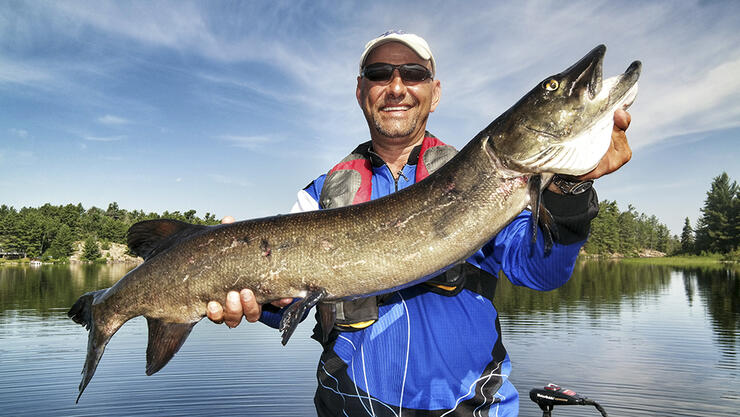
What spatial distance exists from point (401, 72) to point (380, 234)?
74.5 inches

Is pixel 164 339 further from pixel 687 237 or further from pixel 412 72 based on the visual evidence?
pixel 687 237

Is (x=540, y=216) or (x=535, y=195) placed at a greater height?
(x=535, y=195)

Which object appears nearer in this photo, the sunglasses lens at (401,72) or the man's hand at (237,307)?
the man's hand at (237,307)

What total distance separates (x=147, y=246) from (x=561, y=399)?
14.8ft

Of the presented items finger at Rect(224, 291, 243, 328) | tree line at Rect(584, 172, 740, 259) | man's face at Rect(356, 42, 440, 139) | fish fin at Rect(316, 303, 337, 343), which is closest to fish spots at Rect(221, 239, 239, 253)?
finger at Rect(224, 291, 243, 328)

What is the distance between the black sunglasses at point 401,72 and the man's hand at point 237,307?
2.24 meters

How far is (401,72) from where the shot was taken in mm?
4496

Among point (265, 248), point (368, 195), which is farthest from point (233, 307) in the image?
point (368, 195)

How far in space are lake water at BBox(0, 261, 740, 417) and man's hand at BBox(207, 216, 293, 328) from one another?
344 inches

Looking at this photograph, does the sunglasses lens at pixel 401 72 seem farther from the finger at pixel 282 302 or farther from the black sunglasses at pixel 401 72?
the finger at pixel 282 302

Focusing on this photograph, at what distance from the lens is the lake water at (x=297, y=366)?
12.0 metres

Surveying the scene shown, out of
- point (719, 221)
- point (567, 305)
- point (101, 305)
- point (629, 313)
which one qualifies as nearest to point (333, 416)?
point (101, 305)

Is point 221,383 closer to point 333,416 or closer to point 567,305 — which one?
point 333,416

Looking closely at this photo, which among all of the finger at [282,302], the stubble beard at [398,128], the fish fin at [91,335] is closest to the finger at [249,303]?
the finger at [282,302]
